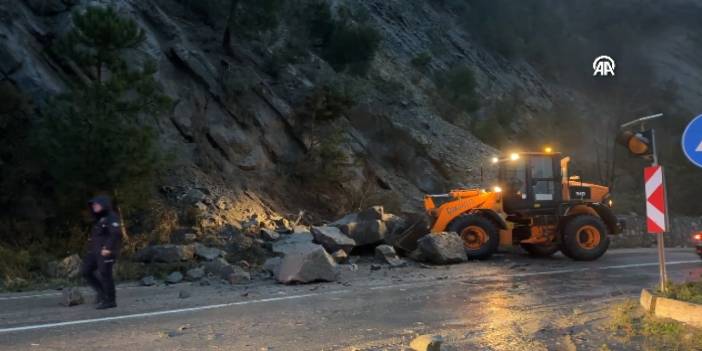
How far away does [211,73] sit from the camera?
73.2 feet

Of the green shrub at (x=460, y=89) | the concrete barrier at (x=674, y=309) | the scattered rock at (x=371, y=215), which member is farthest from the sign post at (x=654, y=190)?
the green shrub at (x=460, y=89)

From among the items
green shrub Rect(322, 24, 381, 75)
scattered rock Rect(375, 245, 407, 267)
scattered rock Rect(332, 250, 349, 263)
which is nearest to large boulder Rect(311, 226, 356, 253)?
scattered rock Rect(332, 250, 349, 263)

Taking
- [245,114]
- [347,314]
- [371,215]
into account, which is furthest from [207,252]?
[245,114]

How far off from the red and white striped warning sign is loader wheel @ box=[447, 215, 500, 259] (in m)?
6.49

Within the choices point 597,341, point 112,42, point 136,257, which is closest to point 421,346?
point 597,341

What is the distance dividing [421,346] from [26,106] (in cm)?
1304

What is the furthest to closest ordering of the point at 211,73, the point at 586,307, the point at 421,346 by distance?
the point at 211,73 → the point at 586,307 → the point at 421,346

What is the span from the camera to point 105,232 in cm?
884

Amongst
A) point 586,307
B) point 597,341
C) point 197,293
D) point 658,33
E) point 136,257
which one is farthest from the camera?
point 658,33

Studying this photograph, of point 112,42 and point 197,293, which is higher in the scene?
point 112,42

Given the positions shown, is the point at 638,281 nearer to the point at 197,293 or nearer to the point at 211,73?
the point at 197,293

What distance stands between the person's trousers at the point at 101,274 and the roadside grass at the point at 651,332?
21.2 feet

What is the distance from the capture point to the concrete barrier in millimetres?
6781

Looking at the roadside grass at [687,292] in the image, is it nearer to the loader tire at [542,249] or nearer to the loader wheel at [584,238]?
the loader wheel at [584,238]
